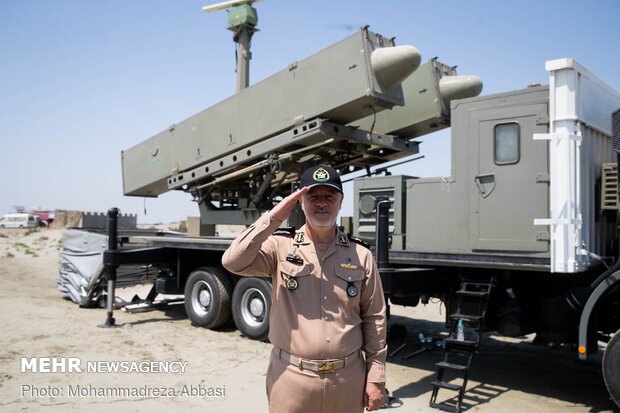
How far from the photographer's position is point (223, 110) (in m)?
8.36

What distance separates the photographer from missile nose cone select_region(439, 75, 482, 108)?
283 inches

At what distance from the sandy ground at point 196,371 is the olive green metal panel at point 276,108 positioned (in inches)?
113

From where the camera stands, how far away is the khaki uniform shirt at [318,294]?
2.46m

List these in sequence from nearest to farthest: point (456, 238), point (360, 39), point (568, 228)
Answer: point (568, 228) < point (456, 238) < point (360, 39)

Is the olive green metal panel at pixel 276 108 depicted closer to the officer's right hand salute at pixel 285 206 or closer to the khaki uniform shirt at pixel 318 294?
the khaki uniform shirt at pixel 318 294

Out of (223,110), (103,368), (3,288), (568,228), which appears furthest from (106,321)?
(568,228)

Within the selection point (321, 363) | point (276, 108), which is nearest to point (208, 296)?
point (276, 108)

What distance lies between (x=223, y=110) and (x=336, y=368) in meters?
6.55

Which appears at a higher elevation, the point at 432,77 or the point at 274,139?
the point at 432,77

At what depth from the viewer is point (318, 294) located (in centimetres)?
254

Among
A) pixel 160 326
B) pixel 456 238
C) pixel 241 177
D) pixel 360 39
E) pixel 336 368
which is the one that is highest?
pixel 360 39

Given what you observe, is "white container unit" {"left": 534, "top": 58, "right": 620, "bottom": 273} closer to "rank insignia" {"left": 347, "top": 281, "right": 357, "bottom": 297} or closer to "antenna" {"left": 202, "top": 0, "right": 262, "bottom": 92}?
"rank insignia" {"left": 347, "top": 281, "right": 357, "bottom": 297}

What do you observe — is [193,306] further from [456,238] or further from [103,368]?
[456,238]

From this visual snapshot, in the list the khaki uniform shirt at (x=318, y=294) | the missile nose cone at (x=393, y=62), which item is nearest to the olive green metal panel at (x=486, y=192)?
the missile nose cone at (x=393, y=62)
